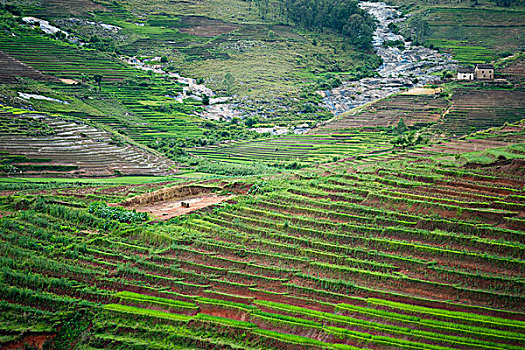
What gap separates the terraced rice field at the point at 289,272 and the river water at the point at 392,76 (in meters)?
55.6

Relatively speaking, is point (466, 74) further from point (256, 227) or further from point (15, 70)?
point (15, 70)

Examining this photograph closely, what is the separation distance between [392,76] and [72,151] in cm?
7067

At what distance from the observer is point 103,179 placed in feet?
139

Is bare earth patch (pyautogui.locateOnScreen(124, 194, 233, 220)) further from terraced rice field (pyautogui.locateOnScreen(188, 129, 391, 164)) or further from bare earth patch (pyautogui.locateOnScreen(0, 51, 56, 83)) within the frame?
bare earth patch (pyautogui.locateOnScreen(0, 51, 56, 83))

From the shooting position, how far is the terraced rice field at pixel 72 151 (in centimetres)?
4272

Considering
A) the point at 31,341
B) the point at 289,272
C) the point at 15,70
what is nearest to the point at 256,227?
the point at 289,272

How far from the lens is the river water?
Result: 282 feet

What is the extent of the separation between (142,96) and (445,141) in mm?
50196

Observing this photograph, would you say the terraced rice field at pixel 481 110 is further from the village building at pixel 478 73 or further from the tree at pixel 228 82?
the tree at pixel 228 82

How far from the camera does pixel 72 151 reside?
4606 centimetres

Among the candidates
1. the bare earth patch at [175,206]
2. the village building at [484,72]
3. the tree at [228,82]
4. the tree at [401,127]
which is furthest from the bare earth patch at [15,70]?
the village building at [484,72]

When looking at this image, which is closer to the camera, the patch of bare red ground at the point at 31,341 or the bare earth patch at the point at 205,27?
the patch of bare red ground at the point at 31,341

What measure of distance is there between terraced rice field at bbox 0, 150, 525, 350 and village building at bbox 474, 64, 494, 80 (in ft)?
161

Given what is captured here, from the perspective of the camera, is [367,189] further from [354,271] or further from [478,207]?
[354,271]
